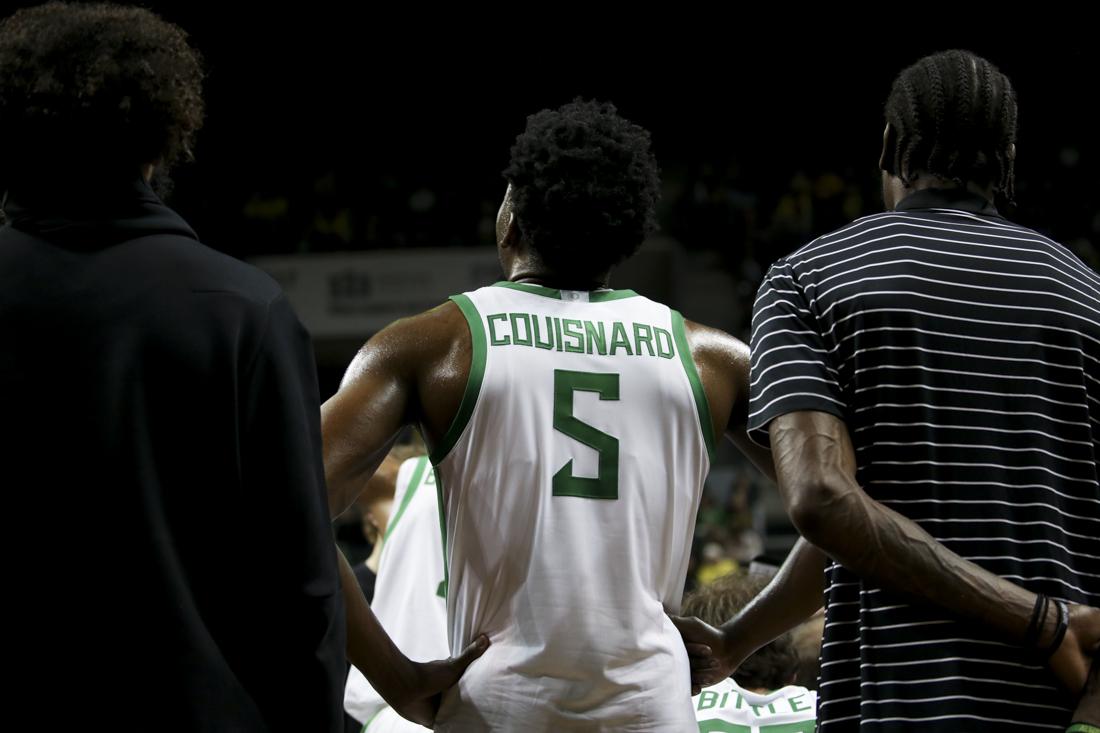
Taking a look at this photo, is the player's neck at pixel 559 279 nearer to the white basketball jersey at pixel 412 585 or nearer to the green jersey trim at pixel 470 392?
the green jersey trim at pixel 470 392

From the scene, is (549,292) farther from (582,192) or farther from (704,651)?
(704,651)

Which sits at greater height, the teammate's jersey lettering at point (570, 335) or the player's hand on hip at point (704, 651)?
the teammate's jersey lettering at point (570, 335)

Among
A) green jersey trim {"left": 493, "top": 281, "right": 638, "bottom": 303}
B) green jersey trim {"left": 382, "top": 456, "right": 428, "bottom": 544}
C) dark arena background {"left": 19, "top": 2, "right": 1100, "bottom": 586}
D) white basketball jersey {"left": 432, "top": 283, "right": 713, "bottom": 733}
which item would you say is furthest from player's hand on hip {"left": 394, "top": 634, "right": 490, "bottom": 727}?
dark arena background {"left": 19, "top": 2, "right": 1100, "bottom": 586}

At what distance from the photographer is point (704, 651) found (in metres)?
2.67

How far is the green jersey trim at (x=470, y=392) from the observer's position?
8.25 feet

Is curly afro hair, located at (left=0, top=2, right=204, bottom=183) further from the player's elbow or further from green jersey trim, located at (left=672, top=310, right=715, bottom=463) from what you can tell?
green jersey trim, located at (left=672, top=310, right=715, bottom=463)

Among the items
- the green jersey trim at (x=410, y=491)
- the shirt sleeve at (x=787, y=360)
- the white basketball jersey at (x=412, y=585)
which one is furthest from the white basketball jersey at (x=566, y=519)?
the green jersey trim at (x=410, y=491)

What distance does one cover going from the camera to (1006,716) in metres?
1.95

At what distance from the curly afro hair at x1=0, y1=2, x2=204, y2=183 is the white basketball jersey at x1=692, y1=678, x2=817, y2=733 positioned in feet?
6.60

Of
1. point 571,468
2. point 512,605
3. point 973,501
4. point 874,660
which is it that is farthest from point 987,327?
point 512,605

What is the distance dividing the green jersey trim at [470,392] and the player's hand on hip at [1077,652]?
1080mm

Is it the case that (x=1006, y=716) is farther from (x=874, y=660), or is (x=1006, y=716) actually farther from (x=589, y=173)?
(x=589, y=173)

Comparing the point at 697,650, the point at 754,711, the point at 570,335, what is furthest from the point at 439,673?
the point at 754,711

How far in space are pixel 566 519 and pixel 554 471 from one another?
0.09 m
